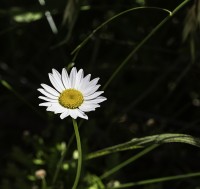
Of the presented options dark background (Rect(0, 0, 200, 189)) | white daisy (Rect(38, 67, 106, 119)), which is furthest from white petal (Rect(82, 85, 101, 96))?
dark background (Rect(0, 0, 200, 189))

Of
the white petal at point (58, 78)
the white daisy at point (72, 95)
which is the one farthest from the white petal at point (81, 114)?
the white petal at point (58, 78)

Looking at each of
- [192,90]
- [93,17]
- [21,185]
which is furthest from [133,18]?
[21,185]

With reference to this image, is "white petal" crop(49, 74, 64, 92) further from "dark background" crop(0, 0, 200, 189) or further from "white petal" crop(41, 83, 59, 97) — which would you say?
"dark background" crop(0, 0, 200, 189)

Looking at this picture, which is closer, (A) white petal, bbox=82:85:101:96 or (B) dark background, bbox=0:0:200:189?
(A) white petal, bbox=82:85:101:96

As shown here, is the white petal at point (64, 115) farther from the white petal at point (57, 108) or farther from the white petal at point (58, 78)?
the white petal at point (58, 78)

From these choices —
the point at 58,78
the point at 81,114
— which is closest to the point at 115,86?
the point at 58,78

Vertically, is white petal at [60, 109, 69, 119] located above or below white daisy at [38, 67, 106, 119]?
below

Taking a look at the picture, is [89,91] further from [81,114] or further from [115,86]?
[115,86]
